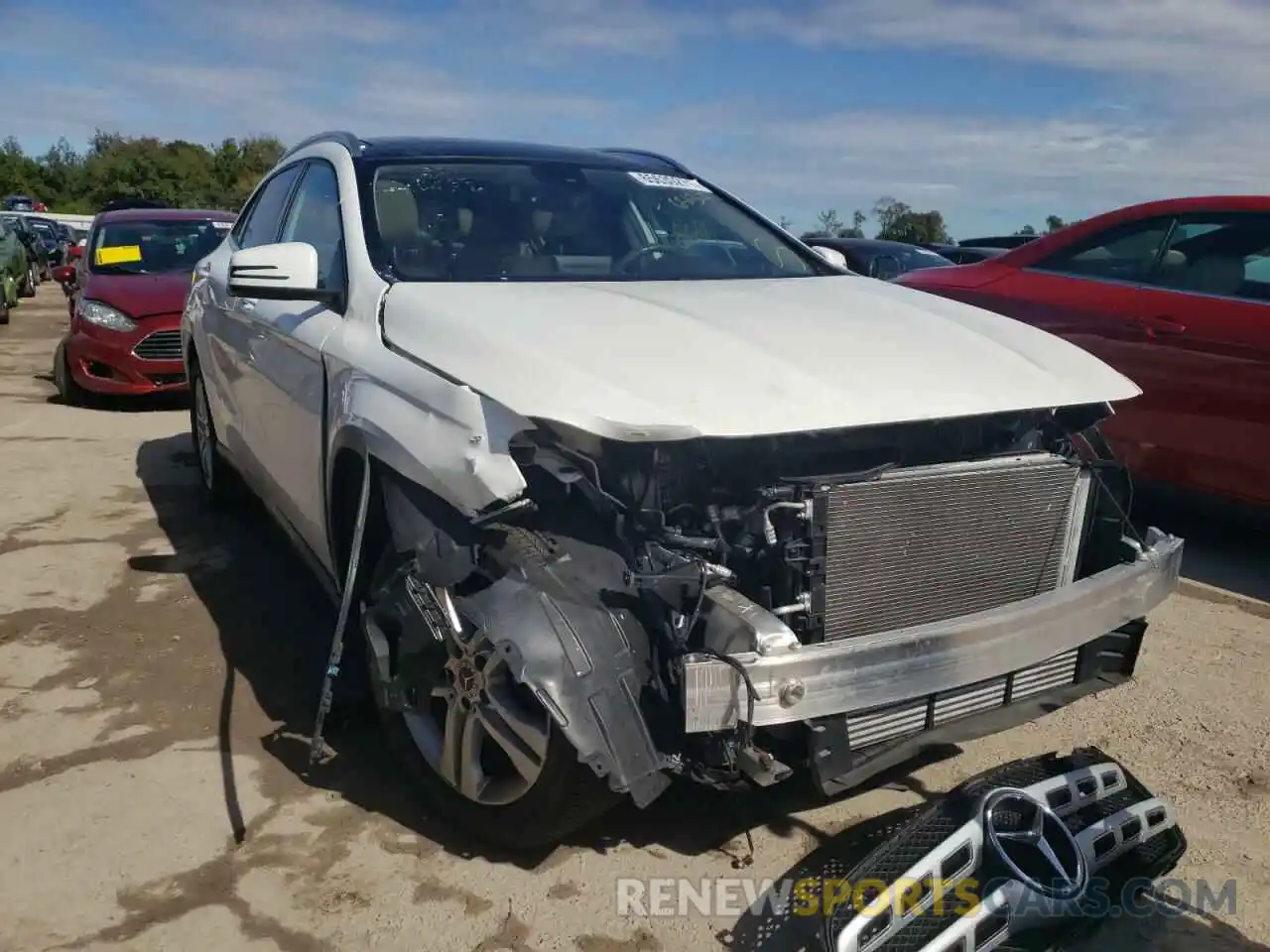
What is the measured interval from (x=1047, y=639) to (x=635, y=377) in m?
1.20

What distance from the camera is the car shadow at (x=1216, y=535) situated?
198 inches

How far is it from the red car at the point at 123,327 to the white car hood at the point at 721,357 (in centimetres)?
624

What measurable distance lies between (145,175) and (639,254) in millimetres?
56600

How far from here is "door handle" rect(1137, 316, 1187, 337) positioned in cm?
510

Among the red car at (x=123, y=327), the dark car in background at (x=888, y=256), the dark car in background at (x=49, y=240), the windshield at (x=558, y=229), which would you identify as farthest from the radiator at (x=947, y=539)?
the dark car in background at (x=49, y=240)

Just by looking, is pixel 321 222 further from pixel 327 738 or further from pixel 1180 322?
pixel 1180 322

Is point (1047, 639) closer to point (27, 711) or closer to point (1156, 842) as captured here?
point (1156, 842)

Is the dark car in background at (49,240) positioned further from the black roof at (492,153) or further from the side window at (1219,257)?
the side window at (1219,257)

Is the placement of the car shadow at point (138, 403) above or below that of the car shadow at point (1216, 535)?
below

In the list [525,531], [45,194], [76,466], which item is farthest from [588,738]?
[45,194]

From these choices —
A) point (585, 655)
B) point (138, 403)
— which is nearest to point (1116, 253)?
point (585, 655)

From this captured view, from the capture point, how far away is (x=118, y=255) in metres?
9.55

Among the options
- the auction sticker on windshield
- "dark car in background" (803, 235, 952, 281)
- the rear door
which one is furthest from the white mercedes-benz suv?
"dark car in background" (803, 235, 952, 281)

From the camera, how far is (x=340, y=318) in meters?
3.37
